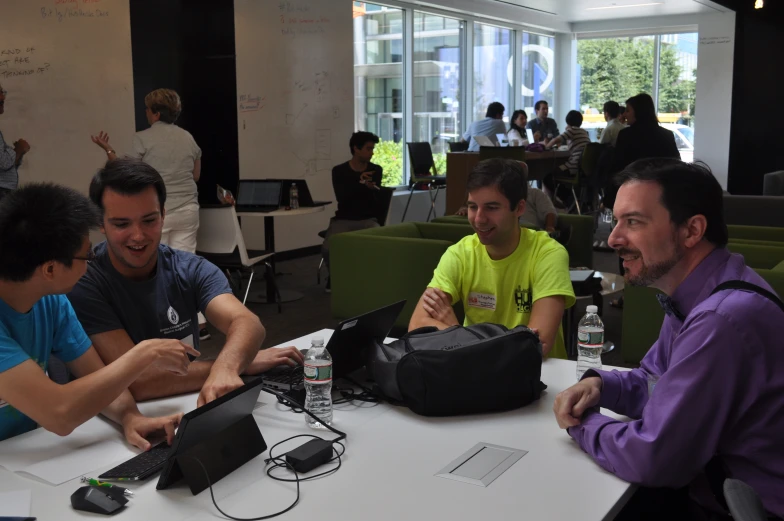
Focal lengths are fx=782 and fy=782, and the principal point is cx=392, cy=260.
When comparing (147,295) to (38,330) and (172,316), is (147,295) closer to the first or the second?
(172,316)

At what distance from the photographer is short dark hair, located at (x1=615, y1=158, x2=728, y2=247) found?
167cm

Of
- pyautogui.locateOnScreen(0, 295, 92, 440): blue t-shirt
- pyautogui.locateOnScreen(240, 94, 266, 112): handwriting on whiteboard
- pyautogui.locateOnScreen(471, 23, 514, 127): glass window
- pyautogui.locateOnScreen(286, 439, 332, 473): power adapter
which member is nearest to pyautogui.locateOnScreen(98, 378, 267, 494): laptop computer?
pyautogui.locateOnScreen(286, 439, 332, 473): power adapter

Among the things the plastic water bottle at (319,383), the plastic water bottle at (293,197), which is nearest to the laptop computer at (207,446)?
the plastic water bottle at (319,383)

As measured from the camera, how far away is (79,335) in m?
2.00

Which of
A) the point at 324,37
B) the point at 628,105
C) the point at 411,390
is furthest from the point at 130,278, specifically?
the point at 324,37

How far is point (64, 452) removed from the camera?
5.64 feet

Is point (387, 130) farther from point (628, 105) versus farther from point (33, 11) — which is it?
point (33, 11)

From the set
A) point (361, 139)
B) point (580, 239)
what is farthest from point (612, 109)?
point (580, 239)

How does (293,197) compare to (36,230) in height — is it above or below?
below

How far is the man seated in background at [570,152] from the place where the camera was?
34.4ft

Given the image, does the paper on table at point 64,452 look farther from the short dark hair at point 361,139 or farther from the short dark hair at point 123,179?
the short dark hair at point 361,139

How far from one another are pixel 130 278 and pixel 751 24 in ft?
38.8

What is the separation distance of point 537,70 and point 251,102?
26.2ft

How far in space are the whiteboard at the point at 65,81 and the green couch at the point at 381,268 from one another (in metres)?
2.67
